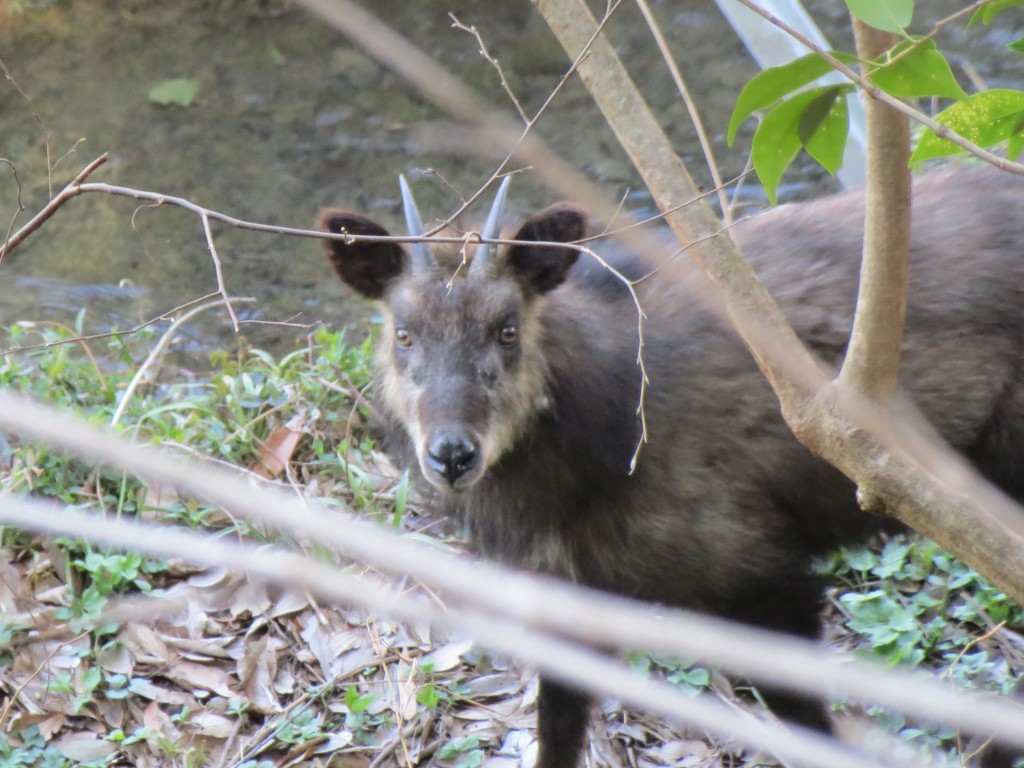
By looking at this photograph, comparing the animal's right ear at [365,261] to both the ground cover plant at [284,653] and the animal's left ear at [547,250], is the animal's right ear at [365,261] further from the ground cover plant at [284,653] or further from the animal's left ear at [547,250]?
the ground cover plant at [284,653]

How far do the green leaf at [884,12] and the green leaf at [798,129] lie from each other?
0.33m

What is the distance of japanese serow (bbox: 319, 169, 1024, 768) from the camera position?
4074mm

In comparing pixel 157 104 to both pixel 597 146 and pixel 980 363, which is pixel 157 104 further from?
pixel 980 363

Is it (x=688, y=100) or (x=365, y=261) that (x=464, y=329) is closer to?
(x=365, y=261)

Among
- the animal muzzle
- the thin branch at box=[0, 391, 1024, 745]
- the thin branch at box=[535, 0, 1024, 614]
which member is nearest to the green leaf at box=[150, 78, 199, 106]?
the animal muzzle

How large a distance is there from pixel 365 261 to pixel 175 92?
6718 millimetres

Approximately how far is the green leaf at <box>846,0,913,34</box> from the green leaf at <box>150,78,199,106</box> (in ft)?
29.9

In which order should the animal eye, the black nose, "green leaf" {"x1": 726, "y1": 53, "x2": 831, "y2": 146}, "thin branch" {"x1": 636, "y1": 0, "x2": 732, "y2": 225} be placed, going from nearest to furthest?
"green leaf" {"x1": 726, "y1": 53, "x2": 831, "y2": 146}, "thin branch" {"x1": 636, "y1": 0, "x2": 732, "y2": 225}, the black nose, the animal eye

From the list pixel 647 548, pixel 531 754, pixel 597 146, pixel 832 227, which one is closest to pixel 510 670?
pixel 531 754

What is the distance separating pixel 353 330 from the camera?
7.62m

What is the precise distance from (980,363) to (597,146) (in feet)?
17.5

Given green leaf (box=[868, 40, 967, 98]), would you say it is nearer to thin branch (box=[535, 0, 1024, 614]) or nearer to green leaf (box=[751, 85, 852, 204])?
green leaf (box=[751, 85, 852, 204])

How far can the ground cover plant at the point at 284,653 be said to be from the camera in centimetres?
432

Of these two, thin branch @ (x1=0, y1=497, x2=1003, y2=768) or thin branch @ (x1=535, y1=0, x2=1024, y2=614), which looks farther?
thin branch @ (x1=535, y1=0, x2=1024, y2=614)
